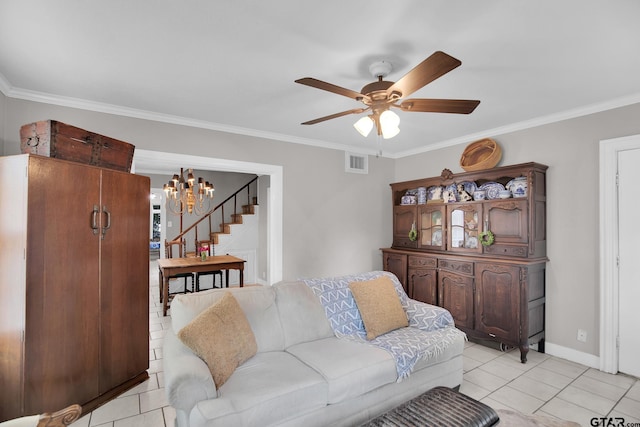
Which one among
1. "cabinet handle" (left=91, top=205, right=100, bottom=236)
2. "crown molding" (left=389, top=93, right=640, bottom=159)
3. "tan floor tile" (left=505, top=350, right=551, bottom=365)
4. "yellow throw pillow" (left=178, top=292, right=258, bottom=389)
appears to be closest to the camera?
"yellow throw pillow" (left=178, top=292, right=258, bottom=389)

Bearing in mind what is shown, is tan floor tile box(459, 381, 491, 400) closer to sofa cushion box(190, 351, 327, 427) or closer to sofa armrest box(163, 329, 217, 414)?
sofa cushion box(190, 351, 327, 427)

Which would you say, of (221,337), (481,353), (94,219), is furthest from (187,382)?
(481,353)

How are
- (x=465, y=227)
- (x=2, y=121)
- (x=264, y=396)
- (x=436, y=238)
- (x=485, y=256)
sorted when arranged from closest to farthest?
(x=264, y=396), (x=2, y=121), (x=485, y=256), (x=465, y=227), (x=436, y=238)

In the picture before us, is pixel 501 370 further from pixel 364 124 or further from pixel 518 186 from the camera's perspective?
pixel 364 124

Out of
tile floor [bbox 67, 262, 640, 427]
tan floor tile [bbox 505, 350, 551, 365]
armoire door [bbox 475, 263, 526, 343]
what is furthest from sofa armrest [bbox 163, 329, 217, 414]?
tan floor tile [bbox 505, 350, 551, 365]

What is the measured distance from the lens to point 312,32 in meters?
1.95

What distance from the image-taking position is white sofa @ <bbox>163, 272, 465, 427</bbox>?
175cm

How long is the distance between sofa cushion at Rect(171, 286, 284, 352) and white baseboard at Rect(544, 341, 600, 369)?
2.92 metres

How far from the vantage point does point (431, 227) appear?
4449 millimetres

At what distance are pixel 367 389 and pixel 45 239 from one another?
2.35 m

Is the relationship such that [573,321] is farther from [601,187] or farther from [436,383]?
[436,383]

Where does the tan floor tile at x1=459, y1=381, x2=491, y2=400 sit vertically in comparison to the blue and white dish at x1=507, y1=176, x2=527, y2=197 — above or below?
below

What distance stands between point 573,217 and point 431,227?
5.05ft

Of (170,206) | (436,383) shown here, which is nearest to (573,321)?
(436,383)
